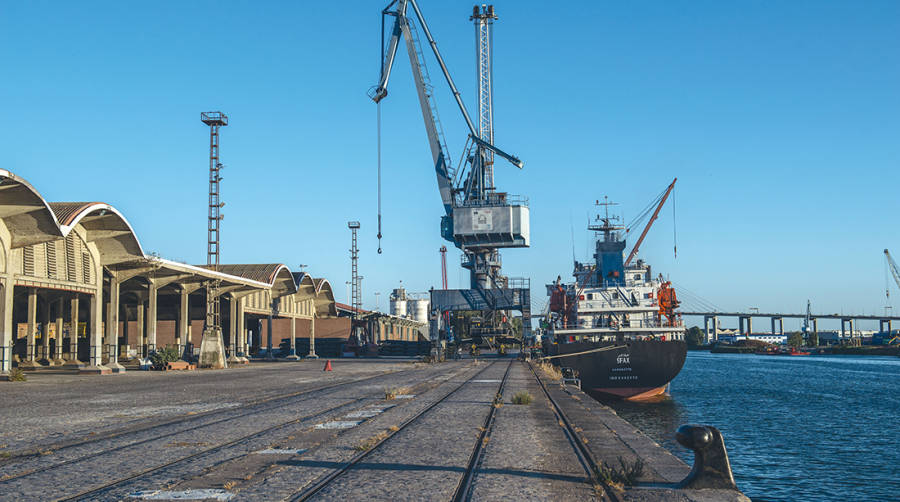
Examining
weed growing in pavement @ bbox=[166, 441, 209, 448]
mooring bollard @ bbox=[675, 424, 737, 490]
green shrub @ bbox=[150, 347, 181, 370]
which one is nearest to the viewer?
mooring bollard @ bbox=[675, 424, 737, 490]

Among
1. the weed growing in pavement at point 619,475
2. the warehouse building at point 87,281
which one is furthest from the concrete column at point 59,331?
the weed growing in pavement at point 619,475

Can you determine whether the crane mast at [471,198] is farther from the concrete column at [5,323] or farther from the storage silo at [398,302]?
Result: the storage silo at [398,302]

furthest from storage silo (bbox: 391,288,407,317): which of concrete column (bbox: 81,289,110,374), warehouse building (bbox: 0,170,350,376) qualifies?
concrete column (bbox: 81,289,110,374)

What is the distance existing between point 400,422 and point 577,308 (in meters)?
35.7

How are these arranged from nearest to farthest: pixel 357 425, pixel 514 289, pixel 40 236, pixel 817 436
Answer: pixel 357 425 < pixel 817 436 < pixel 40 236 < pixel 514 289

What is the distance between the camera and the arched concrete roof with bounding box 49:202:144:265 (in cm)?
3853

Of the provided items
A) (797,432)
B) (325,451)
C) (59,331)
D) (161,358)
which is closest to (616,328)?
(797,432)

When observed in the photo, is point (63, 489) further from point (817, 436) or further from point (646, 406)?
point (646, 406)

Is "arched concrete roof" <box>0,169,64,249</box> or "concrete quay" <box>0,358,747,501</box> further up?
"arched concrete roof" <box>0,169,64,249</box>

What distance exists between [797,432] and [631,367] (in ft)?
45.5

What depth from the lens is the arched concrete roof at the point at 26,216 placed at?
3428 centimetres

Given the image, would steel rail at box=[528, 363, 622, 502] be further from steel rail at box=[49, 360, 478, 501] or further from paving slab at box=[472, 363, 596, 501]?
steel rail at box=[49, 360, 478, 501]

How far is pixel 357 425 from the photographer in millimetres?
15602

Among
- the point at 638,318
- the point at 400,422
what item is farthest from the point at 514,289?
the point at 400,422
